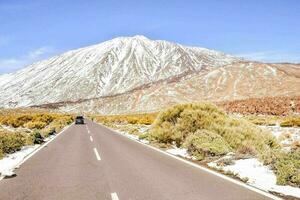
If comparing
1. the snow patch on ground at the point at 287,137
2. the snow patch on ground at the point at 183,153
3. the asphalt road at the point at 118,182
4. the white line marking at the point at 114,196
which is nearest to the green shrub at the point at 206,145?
the snow patch on ground at the point at 183,153

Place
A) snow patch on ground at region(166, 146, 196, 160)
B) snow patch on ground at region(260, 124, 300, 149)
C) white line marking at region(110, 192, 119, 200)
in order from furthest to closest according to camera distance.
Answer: snow patch on ground at region(260, 124, 300, 149), snow patch on ground at region(166, 146, 196, 160), white line marking at region(110, 192, 119, 200)

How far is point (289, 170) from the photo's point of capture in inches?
376

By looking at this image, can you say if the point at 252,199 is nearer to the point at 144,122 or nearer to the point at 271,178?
the point at 271,178

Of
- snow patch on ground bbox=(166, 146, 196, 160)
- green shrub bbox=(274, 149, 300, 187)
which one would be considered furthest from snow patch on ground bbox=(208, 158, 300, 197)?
snow patch on ground bbox=(166, 146, 196, 160)

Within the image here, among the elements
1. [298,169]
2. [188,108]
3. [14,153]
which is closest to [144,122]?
[188,108]

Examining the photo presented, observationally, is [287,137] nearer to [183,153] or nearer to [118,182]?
[183,153]

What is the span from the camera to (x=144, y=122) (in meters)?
52.9

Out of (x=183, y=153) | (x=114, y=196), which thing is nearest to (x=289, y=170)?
(x=114, y=196)

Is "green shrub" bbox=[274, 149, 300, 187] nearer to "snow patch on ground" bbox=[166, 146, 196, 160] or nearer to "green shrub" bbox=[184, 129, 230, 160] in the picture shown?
"green shrub" bbox=[184, 129, 230, 160]

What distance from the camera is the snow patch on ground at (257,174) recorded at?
887 cm

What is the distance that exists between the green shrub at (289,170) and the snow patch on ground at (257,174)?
226 millimetres

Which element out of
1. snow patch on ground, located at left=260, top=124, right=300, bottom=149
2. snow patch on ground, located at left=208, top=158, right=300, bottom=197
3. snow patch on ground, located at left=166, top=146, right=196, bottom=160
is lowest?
snow patch on ground, located at left=260, top=124, right=300, bottom=149

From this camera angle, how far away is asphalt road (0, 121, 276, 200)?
8367 mm

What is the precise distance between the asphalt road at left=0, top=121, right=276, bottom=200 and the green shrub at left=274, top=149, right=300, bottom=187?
115 cm
